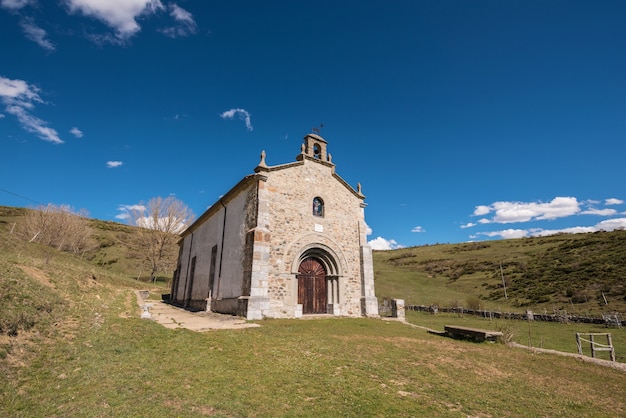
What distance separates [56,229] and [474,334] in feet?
172

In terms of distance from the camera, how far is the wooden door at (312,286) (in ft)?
52.4

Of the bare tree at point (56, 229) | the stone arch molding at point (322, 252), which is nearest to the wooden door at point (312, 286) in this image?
the stone arch molding at point (322, 252)

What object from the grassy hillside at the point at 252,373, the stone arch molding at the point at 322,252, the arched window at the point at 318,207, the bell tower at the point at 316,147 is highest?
the bell tower at the point at 316,147

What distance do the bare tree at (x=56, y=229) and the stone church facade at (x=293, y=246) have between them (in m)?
35.5

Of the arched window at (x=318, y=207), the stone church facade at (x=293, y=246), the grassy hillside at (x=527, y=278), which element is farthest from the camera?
the grassy hillside at (x=527, y=278)

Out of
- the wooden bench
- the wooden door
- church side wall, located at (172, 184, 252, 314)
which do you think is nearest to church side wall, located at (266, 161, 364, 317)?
the wooden door

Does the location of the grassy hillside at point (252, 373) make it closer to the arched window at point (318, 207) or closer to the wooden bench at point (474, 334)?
the wooden bench at point (474, 334)

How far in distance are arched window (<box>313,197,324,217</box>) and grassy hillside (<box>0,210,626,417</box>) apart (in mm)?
8194

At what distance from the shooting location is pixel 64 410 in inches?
162

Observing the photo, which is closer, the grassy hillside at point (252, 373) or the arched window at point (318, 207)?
the grassy hillside at point (252, 373)

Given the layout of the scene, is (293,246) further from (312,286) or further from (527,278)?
(527,278)

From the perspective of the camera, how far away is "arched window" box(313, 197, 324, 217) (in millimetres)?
17484

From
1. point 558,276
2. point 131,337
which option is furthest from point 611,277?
point 131,337

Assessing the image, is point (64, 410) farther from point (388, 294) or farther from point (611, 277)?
point (611, 277)
